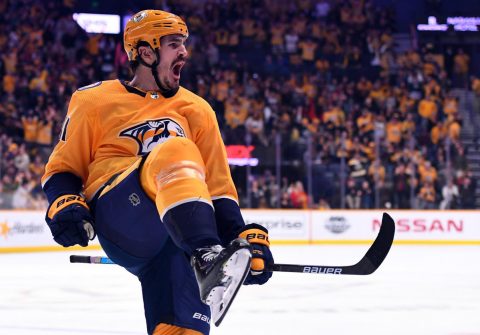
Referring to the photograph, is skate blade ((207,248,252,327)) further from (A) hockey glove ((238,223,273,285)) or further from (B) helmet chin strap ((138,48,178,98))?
(B) helmet chin strap ((138,48,178,98))

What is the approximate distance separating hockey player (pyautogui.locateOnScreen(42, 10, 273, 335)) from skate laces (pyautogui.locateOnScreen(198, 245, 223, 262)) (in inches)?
3.1

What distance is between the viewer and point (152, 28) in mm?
3000

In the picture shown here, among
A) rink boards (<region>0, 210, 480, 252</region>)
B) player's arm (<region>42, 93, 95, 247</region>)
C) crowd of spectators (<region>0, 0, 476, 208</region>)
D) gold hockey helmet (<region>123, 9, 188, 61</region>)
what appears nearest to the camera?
player's arm (<region>42, 93, 95, 247</region>)

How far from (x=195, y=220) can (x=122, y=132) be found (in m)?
0.60

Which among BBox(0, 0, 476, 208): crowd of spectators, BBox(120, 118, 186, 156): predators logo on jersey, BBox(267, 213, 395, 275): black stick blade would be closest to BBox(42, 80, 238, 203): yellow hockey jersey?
BBox(120, 118, 186, 156): predators logo on jersey

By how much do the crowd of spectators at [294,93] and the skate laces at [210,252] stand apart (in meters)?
8.33

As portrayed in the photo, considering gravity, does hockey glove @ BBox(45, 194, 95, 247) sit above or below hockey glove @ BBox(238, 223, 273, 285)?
above

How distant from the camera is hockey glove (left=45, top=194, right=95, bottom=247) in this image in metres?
2.67

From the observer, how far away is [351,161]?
40.3 ft

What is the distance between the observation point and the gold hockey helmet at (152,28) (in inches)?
118

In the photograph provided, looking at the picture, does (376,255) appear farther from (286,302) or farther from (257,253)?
(286,302)

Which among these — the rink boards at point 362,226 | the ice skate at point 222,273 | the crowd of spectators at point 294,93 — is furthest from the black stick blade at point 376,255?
the rink boards at point 362,226

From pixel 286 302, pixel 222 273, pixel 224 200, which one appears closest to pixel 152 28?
pixel 224 200

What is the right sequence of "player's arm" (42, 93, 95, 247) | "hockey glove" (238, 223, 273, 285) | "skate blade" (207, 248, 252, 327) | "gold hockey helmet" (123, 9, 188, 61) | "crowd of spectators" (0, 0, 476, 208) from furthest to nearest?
"crowd of spectators" (0, 0, 476, 208)
"gold hockey helmet" (123, 9, 188, 61)
"player's arm" (42, 93, 95, 247)
"hockey glove" (238, 223, 273, 285)
"skate blade" (207, 248, 252, 327)
